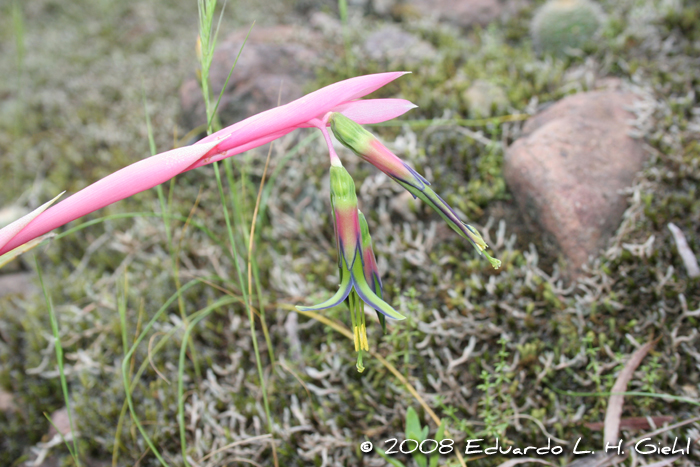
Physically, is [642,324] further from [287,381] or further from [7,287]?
[7,287]

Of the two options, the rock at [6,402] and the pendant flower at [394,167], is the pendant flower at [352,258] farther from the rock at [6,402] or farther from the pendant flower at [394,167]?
the rock at [6,402]

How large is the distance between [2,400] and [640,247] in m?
3.13

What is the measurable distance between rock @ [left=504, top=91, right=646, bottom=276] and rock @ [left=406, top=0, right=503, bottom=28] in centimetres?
209

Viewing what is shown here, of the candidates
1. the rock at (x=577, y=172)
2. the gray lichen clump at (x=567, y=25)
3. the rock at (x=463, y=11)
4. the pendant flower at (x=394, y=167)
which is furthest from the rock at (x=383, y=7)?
the pendant flower at (x=394, y=167)

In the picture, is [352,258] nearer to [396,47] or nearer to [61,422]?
[61,422]

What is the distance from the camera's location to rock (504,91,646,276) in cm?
204

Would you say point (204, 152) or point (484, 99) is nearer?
point (204, 152)

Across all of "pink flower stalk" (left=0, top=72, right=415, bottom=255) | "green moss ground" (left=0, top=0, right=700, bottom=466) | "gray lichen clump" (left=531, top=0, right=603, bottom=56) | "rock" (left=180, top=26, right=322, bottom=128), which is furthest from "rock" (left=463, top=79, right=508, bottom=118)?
"pink flower stalk" (left=0, top=72, right=415, bottom=255)

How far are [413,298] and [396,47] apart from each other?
2.41 m

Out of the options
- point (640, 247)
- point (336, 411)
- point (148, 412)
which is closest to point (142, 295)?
point (148, 412)

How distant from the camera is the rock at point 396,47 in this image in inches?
135

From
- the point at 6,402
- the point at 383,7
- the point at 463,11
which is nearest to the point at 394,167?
the point at 6,402

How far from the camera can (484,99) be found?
2.85m

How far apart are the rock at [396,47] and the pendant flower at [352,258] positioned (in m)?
2.63
